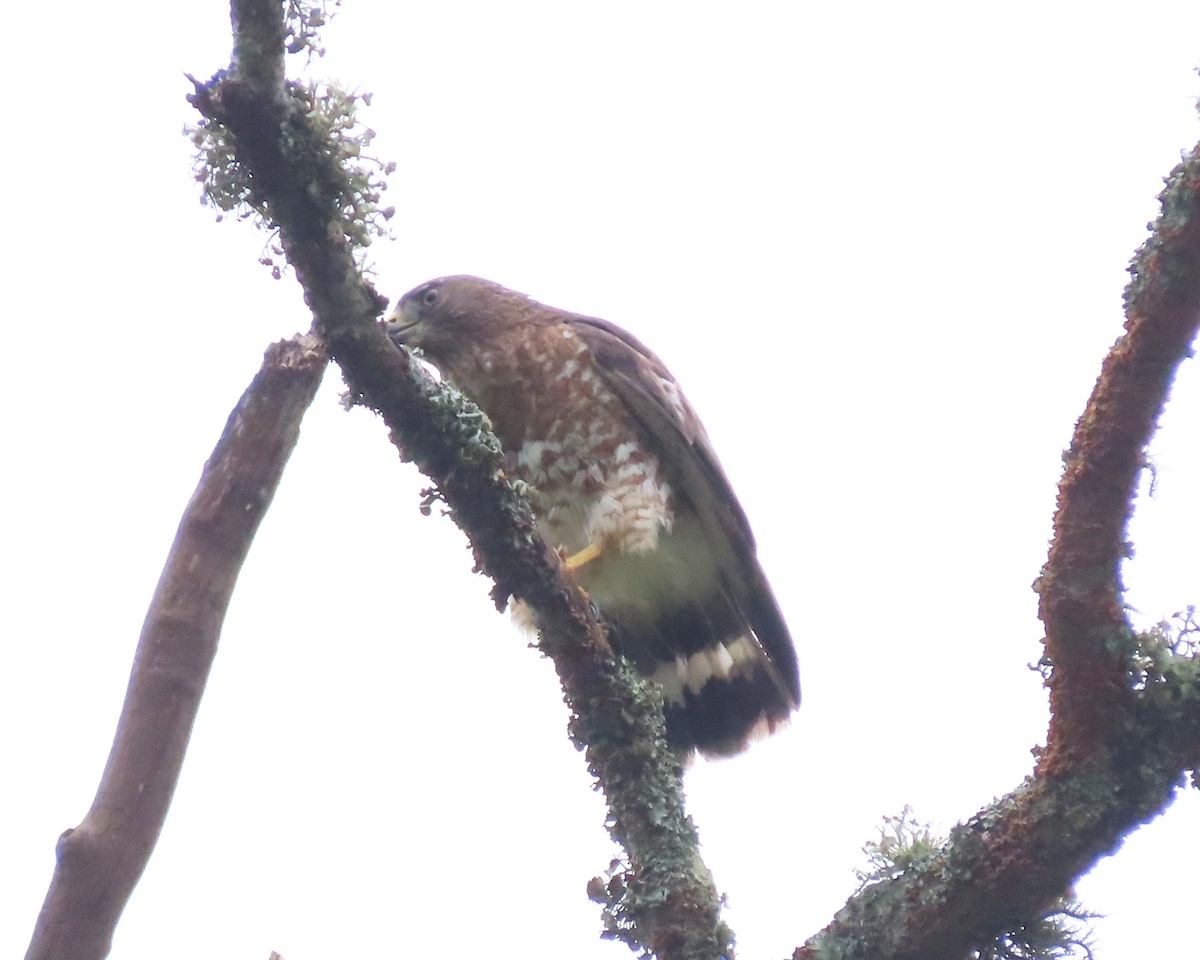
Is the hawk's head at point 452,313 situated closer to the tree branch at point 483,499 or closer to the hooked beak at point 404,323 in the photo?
the hooked beak at point 404,323

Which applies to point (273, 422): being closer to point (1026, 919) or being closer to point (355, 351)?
point (355, 351)

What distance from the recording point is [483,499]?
3.11m

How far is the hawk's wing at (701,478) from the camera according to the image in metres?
4.77

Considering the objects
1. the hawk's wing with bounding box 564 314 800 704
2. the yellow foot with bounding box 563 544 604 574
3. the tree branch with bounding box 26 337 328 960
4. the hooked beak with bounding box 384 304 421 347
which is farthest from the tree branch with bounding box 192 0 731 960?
the hooked beak with bounding box 384 304 421 347

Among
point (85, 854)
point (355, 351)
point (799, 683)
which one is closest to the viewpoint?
point (85, 854)

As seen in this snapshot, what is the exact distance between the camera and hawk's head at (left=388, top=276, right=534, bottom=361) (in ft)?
16.1

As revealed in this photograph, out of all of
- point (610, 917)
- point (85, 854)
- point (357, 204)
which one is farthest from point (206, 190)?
point (610, 917)

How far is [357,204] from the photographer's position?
8.86 feet

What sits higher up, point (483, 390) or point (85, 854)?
point (483, 390)

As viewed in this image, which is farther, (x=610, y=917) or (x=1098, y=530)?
(x=610, y=917)

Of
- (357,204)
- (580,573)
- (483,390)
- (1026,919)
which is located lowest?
(1026,919)

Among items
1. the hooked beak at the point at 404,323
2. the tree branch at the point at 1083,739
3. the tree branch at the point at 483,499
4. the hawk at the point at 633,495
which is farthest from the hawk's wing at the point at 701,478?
the tree branch at the point at 1083,739

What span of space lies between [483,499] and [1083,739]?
53.8 inches

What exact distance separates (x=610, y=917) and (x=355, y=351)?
135 centimetres
